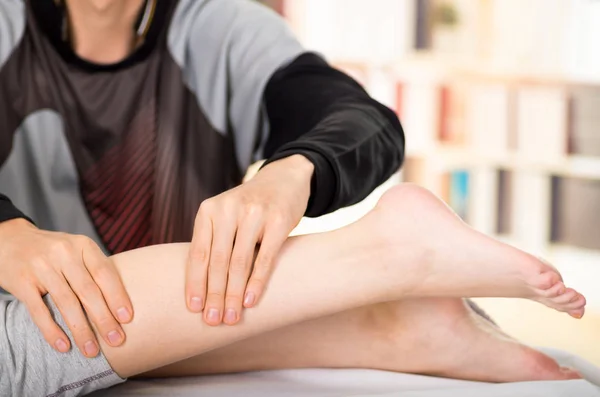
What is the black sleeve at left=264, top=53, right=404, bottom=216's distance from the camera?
3.28ft

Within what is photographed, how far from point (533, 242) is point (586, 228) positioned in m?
0.21

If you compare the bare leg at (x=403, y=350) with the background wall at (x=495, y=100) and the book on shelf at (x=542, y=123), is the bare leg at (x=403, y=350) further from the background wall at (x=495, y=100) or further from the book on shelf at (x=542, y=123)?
the book on shelf at (x=542, y=123)

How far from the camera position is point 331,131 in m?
1.06

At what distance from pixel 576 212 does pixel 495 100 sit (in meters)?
0.53

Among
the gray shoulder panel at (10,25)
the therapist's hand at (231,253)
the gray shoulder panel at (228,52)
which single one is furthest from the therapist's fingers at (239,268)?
the gray shoulder panel at (10,25)

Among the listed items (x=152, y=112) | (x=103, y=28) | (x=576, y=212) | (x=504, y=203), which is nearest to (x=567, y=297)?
(x=152, y=112)

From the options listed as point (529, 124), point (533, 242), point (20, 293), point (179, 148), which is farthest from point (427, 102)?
point (20, 293)

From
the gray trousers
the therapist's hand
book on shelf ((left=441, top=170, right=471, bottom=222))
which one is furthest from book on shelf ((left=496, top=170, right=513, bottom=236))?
the gray trousers

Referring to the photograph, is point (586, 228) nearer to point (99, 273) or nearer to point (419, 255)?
point (419, 255)

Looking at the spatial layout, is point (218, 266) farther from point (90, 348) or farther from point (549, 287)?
point (549, 287)

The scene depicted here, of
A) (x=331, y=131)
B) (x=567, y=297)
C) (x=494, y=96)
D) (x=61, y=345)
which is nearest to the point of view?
(x=61, y=345)

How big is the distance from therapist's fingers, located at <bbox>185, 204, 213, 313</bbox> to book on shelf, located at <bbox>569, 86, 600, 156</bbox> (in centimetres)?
241

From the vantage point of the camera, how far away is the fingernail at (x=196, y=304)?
0.82 m

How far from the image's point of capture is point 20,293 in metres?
0.80
